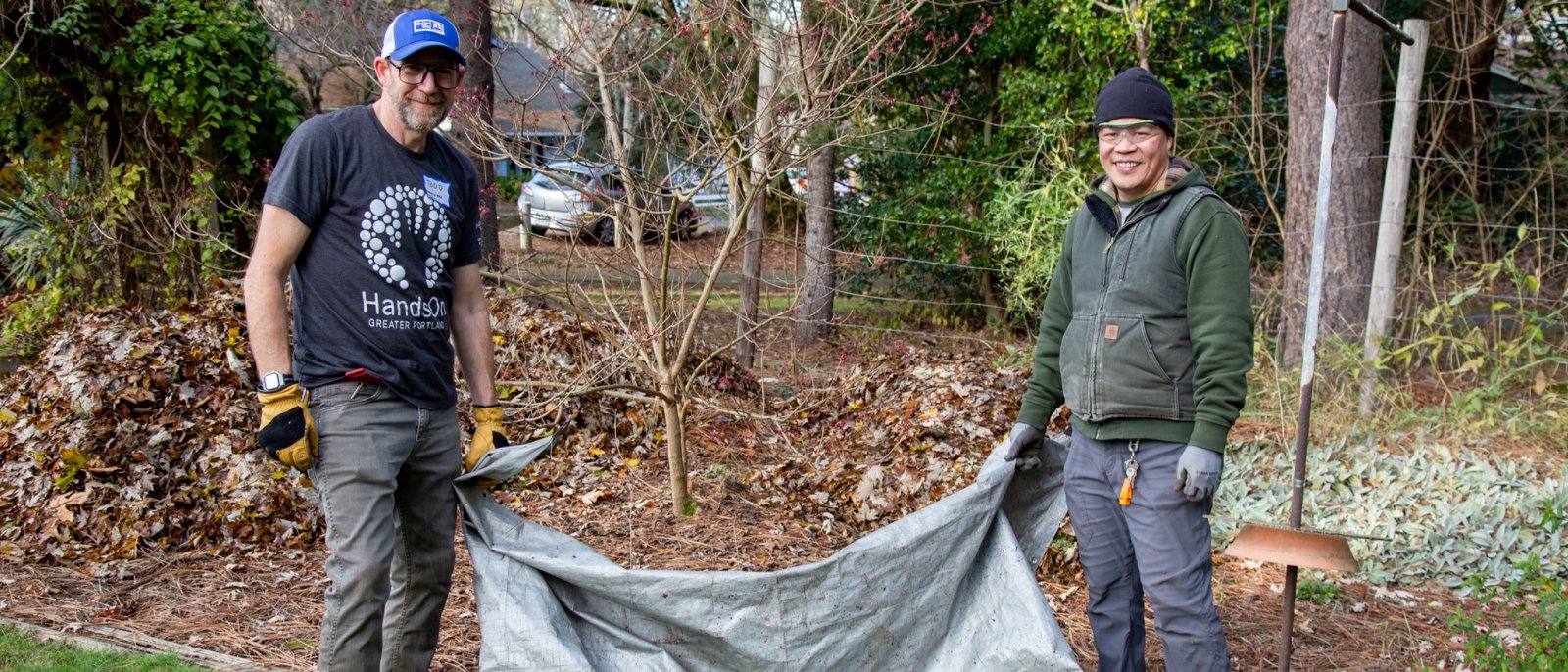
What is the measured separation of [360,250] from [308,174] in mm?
208

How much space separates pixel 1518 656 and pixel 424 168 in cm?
362

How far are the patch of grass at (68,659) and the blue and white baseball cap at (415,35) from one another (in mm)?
2052

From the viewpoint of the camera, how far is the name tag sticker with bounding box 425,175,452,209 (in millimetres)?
2838

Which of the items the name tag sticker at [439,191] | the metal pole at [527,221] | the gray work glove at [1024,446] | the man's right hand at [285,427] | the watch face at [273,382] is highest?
the name tag sticker at [439,191]

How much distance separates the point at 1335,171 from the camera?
6.52m

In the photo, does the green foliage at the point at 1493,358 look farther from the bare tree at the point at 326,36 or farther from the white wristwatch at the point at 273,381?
the bare tree at the point at 326,36

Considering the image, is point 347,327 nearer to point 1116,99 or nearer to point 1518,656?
point 1116,99

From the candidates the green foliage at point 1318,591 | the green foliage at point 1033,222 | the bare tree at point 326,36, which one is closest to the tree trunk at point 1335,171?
the green foliage at point 1033,222

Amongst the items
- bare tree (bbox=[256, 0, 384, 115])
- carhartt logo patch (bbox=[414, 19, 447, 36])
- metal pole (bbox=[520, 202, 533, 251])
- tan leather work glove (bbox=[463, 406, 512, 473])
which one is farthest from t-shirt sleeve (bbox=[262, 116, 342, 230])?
metal pole (bbox=[520, 202, 533, 251])

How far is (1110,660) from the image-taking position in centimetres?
310

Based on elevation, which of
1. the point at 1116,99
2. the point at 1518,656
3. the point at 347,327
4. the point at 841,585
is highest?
the point at 1116,99

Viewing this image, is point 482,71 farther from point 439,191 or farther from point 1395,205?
point 1395,205

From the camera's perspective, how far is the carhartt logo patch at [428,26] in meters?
2.71

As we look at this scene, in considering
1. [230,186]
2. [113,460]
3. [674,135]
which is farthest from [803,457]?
[230,186]
